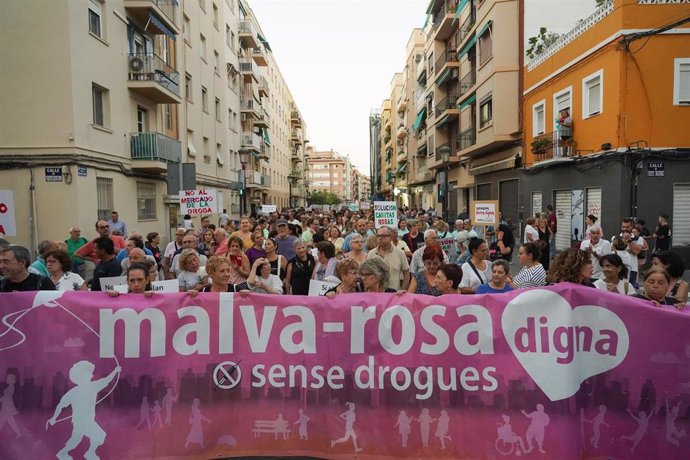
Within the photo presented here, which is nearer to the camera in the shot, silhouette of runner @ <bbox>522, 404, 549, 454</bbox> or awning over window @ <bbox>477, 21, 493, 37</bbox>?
silhouette of runner @ <bbox>522, 404, 549, 454</bbox>

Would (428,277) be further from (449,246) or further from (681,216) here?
(681,216)

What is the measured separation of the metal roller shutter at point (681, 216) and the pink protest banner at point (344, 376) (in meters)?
12.9

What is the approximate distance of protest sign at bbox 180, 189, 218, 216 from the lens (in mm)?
11992

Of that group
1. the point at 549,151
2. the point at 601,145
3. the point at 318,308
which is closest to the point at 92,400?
the point at 318,308

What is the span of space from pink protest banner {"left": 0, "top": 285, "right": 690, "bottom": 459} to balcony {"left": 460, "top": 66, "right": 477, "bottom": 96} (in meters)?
26.4

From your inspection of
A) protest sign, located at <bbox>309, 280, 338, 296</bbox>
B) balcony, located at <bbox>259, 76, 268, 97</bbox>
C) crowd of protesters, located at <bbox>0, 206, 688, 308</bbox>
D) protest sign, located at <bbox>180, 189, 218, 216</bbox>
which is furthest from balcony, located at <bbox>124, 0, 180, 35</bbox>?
balcony, located at <bbox>259, 76, 268, 97</bbox>

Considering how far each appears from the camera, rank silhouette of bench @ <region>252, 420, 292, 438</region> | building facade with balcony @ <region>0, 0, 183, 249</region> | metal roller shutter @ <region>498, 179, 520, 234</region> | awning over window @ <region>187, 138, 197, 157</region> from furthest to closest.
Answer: awning over window @ <region>187, 138, 197, 157</region>
metal roller shutter @ <region>498, 179, 520, 234</region>
building facade with balcony @ <region>0, 0, 183, 249</region>
silhouette of bench @ <region>252, 420, 292, 438</region>

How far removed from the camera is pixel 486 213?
12.8 meters

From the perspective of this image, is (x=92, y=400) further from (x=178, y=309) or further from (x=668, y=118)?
(x=668, y=118)

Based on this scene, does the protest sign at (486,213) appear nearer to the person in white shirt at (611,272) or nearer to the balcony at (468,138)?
the person in white shirt at (611,272)

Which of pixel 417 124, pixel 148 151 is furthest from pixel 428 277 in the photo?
pixel 417 124

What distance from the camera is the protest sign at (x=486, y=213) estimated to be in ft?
41.7

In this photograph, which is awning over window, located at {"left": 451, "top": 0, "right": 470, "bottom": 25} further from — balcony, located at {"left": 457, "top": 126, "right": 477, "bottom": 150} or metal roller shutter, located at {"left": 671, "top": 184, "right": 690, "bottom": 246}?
metal roller shutter, located at {"left": 671, "top": 184, "right": 690, "bottom": 246}

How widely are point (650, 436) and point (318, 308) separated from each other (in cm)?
274
